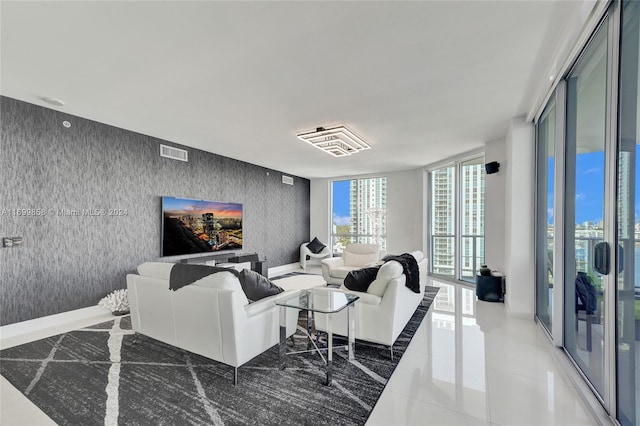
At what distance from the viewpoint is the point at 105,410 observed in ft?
6.39

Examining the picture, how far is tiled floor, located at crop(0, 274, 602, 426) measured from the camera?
1.88m

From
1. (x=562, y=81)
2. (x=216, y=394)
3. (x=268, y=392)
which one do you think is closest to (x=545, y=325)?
(x=562, y=81)

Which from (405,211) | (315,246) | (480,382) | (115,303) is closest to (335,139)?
(480,382)

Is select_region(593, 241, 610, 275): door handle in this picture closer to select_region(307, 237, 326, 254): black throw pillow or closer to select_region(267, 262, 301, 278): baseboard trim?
select_region(267, 262, 301, 278): baseboard trim

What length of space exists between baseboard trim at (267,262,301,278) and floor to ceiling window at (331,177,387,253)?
1370 millimetres

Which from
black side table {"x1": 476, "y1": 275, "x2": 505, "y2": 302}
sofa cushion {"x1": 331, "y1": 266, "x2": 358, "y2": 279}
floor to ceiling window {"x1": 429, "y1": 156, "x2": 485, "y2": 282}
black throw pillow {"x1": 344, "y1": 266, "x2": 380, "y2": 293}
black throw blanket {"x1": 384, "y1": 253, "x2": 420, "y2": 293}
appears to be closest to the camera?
black throw pillow {"x1": 344, "y1": 266, "x2": 380, "y2": 293}

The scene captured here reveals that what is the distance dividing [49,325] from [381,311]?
159 inches

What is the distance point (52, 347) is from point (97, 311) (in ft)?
3.48

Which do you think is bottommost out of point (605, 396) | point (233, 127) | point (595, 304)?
point (605, 396)

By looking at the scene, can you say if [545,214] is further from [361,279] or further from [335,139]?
[335,139]

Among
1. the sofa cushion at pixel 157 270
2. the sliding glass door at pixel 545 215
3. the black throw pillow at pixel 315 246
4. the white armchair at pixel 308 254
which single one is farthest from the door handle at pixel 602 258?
the black throw pillow at pixel 315 246

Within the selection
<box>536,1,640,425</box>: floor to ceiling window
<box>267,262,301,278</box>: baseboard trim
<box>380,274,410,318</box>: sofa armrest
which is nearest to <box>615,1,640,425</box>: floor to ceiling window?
<box>536,1,640,425</box>: floor to ceiling window

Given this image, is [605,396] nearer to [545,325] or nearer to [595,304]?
[595,304]

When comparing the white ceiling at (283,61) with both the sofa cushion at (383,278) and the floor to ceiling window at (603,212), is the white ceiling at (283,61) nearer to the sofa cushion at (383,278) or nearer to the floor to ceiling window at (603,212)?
the floor to ceiling window at (603,212)
